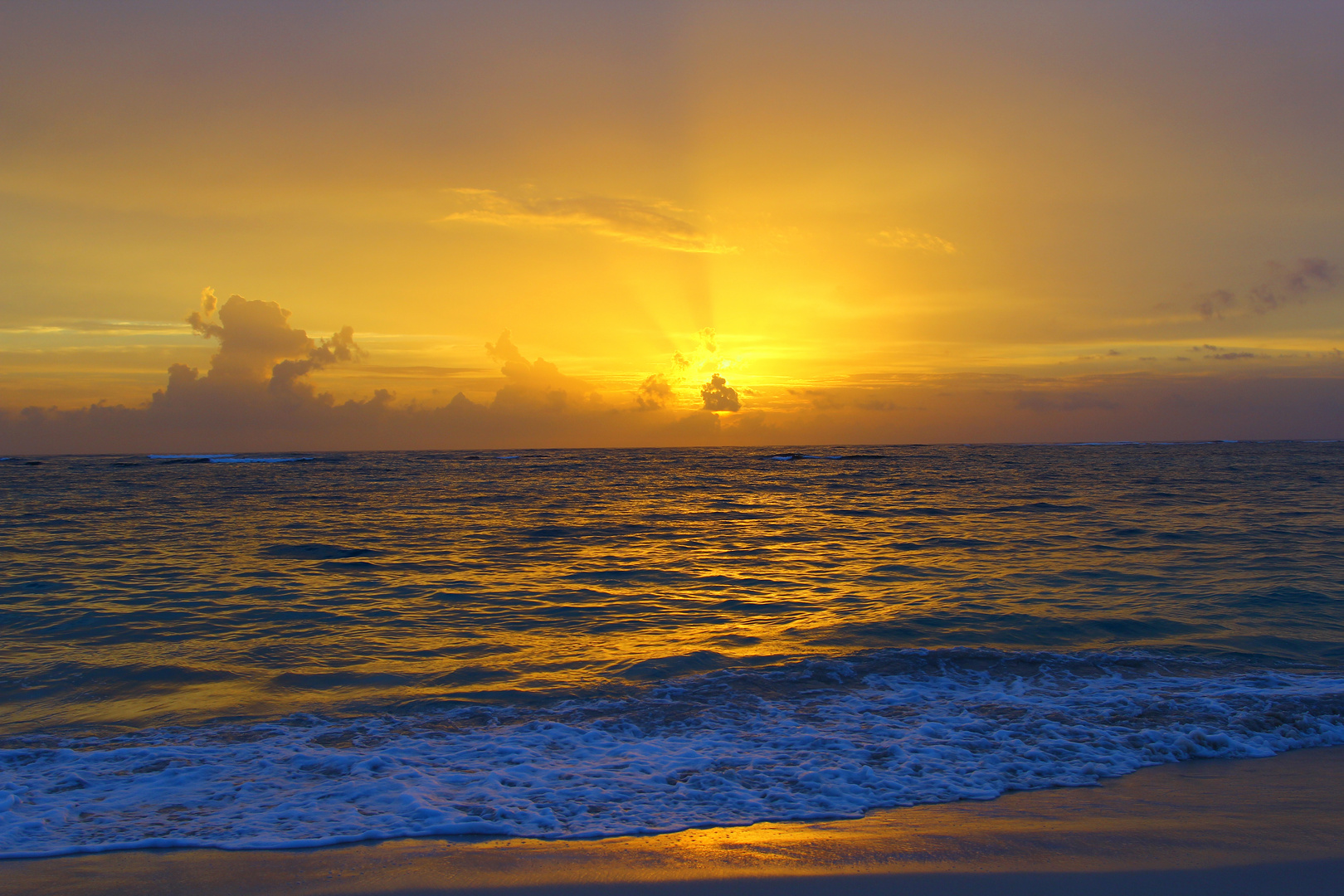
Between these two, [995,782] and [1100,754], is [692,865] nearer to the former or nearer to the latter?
[995,782]

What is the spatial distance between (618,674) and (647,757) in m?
2.73

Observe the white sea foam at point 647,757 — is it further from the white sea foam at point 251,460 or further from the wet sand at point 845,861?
the white sea foam at point 251,460

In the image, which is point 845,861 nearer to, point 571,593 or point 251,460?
point 571,593

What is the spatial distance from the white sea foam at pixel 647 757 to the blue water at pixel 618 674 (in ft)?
0.12

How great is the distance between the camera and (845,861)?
16.2 ft

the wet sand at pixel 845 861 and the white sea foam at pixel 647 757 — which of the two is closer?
the wet sand at pixel 845 861

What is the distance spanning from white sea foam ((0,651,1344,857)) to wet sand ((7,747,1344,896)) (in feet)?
0.71

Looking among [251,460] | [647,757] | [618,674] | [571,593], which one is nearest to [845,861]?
[647,757]

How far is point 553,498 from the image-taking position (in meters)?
40.4

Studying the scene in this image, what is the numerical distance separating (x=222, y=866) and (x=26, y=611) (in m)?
11.8

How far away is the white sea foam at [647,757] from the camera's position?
557 centimetres

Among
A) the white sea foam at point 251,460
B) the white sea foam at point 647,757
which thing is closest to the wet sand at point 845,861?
the white sea foam at point 647,757

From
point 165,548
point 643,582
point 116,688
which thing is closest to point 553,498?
point 165,548

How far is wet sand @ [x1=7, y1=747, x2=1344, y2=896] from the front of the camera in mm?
4641
